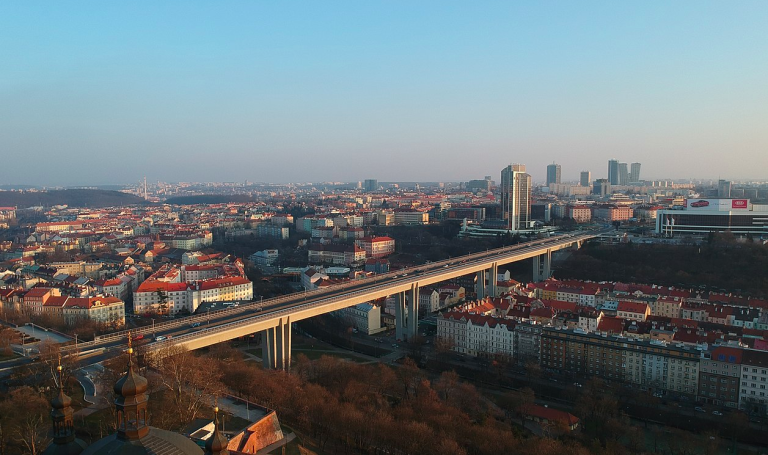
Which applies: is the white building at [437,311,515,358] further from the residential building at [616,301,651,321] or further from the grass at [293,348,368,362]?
the residential building at [616,301,651,321]

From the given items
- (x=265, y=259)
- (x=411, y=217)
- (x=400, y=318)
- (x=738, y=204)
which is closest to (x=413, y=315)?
(x=400, y=318)

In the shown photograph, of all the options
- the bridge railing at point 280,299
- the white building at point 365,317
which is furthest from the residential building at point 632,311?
the white building at point 365,317

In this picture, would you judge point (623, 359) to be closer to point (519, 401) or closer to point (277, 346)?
point (519, 401)

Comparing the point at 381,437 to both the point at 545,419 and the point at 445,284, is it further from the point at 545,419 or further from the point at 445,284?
the point at 445,284

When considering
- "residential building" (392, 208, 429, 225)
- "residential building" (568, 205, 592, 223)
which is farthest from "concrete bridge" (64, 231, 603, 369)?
"residential building" (568, 205, 592, 223)

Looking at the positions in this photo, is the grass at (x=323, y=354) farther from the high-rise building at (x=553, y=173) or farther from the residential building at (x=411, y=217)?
the high-rise building at (x=553, y=173)
